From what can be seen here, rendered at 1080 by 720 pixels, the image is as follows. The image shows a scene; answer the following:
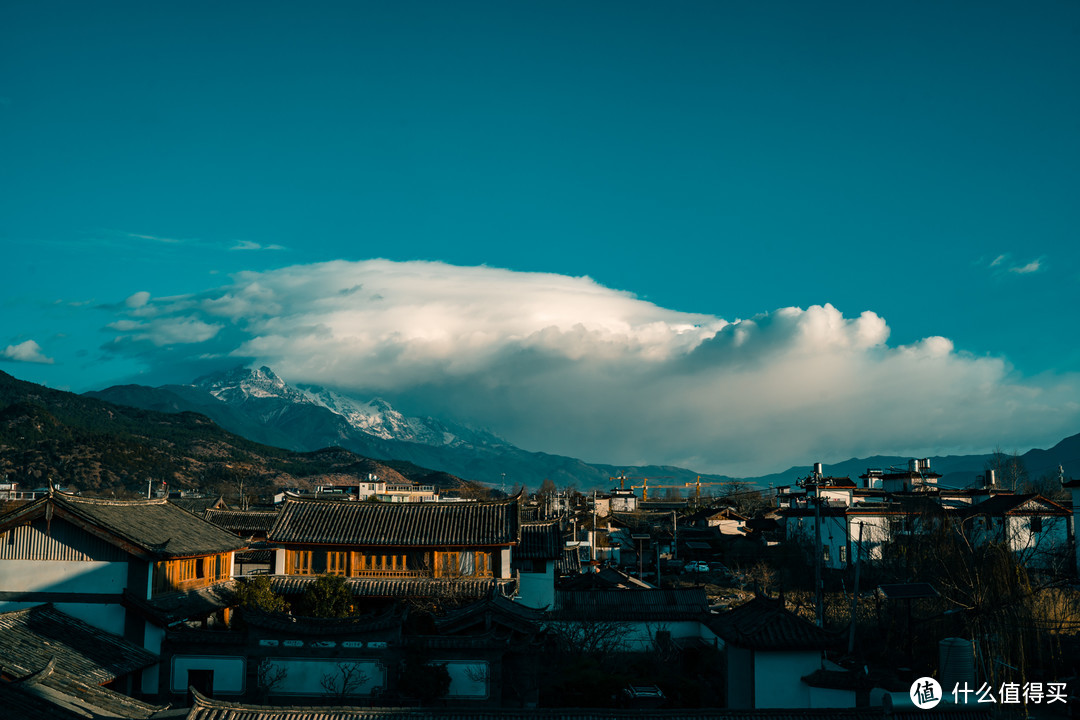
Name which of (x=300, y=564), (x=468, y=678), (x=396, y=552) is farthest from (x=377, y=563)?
(x=468, y=678)

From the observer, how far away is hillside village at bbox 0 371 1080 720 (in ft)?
75.8

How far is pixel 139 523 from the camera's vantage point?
3256cm

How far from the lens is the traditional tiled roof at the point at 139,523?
29.0 metres

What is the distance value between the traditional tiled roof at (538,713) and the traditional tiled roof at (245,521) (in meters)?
40.8

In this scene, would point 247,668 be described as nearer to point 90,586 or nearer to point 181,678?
point 181,678

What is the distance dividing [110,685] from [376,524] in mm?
18228

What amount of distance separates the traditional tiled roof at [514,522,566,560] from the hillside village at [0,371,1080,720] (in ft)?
0.89

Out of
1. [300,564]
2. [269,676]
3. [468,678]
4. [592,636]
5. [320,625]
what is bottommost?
[592,636]

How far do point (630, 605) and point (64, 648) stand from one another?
82.2 ft

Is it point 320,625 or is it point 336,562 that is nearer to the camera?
point 320,625

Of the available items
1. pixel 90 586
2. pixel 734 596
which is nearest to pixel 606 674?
pixel 90 586

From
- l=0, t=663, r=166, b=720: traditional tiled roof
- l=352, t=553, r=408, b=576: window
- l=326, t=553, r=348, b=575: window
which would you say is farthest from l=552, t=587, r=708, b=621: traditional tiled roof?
l=0, t=663, r=166, b=720: traditional tiled roof

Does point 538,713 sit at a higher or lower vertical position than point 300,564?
lower

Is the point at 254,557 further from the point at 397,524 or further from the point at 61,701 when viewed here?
the point at 61,701
